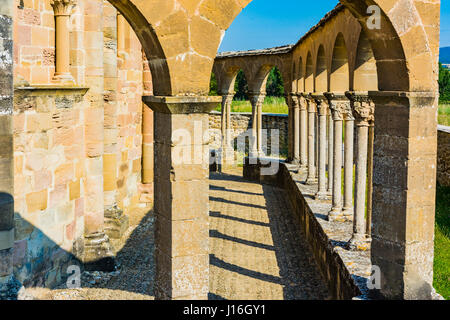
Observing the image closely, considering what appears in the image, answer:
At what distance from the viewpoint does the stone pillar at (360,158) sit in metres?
7.30

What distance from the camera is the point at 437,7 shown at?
→ 5.04m

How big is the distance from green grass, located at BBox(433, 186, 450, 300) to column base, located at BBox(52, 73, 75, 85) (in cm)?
557

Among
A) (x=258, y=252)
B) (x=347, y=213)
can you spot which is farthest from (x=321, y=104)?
(x=258, y=252)

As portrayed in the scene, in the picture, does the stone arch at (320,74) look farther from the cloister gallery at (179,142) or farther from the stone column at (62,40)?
the stone column at (62,40)

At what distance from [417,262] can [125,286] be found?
403 centimetres

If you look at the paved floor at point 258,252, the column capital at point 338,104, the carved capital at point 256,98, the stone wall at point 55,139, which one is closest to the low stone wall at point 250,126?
the carved capital at point 256,98

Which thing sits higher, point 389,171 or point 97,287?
point 389,171

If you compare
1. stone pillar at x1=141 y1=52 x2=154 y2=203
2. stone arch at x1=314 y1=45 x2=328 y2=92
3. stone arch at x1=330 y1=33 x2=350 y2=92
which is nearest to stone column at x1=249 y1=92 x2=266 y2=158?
stone pillar at x1=141 y1=52 x2=154 y2=203

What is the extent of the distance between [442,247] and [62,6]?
289 inches

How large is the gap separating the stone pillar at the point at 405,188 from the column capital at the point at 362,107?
1.97m

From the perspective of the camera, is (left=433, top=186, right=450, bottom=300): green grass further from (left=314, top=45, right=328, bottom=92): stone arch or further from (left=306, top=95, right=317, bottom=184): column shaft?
(left=314, top=45, right=328, bottom=92): stone arch

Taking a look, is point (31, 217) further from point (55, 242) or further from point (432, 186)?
point (432, 186)

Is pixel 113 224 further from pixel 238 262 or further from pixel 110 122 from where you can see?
pixel 238 262
